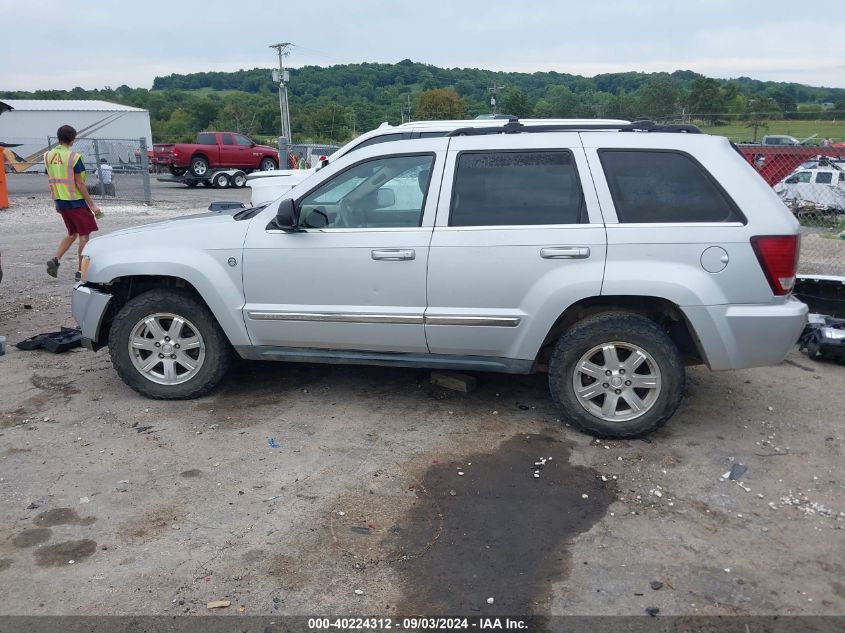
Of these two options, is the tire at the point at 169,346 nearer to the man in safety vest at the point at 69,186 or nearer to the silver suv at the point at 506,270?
the silver suv at the point at 506,270

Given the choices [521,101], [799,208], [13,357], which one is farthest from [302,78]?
[13,357]

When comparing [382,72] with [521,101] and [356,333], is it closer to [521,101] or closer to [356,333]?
[521,101]

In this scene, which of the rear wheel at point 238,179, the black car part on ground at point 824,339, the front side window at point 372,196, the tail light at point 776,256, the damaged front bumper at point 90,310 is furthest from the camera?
the rear wheel at point 238,179

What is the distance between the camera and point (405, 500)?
4000 millimetres

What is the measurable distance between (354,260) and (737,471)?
2711 millimetres

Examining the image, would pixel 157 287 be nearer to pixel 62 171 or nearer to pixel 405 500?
pixel 405 500

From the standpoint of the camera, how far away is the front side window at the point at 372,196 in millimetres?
4945

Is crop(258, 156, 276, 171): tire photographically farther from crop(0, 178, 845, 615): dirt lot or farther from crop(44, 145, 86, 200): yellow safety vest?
crop(0, 178, 845, 615): dirt lot

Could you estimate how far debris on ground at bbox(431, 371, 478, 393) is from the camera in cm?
549

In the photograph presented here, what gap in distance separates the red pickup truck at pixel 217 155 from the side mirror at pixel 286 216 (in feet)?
80.2

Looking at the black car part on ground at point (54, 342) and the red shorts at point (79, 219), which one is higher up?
the red shorts at point (79, 219)

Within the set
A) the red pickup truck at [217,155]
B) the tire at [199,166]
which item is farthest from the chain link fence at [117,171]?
the tire at [199,166]

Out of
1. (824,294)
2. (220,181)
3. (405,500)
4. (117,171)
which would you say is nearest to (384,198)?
(405,500)

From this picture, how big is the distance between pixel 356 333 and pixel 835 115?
33420 mm
